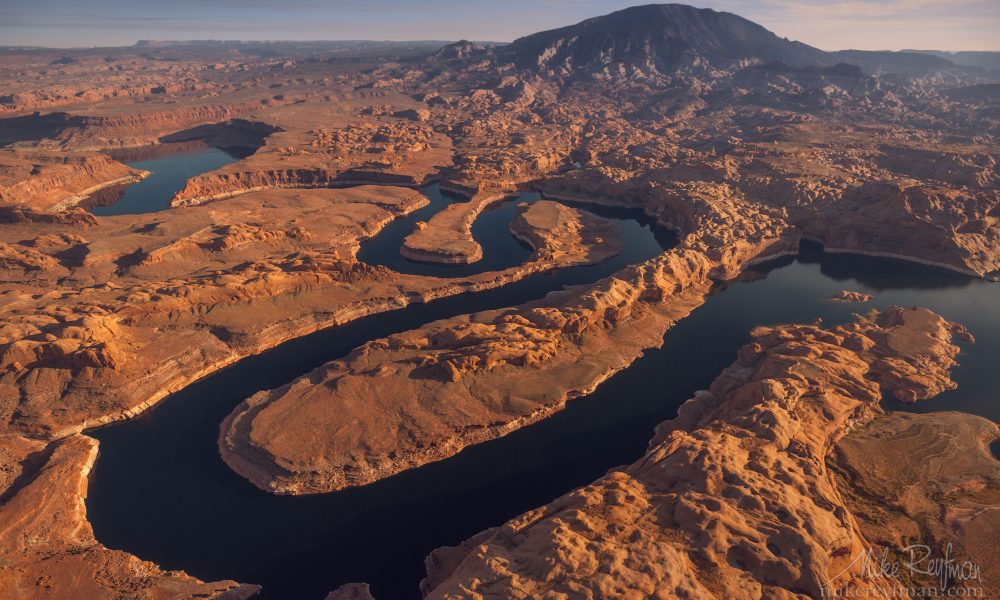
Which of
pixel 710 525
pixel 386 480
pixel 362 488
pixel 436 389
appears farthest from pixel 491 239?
pixel 710 525

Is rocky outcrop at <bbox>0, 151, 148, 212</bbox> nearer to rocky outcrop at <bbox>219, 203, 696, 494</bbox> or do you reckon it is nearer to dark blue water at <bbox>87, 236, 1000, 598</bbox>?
dark blue water at <bbox>87, 236, 1000, 598</bbox>

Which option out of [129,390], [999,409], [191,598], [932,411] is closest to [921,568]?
[932,411]

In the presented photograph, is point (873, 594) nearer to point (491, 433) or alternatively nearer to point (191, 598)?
point (491, 433)

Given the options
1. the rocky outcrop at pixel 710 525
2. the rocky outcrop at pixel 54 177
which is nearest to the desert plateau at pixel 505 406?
the rocky outcrop at pixel 710 525

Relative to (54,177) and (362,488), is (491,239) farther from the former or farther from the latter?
(54,177)

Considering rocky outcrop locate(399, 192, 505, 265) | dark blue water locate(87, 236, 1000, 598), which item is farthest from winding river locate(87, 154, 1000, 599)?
rocky outcrop locate(399, 192, 505, 265)

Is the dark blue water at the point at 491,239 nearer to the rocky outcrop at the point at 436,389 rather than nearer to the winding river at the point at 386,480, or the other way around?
the winding river at the point at 386,480
